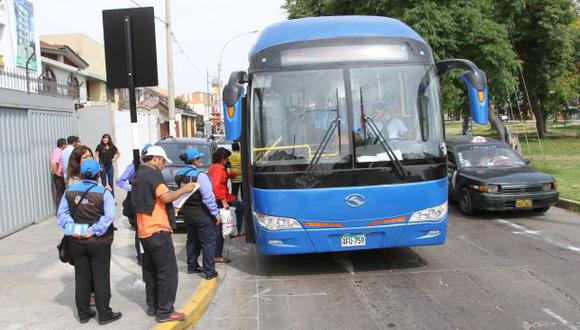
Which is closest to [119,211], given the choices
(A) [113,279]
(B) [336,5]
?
(A) [113,279]

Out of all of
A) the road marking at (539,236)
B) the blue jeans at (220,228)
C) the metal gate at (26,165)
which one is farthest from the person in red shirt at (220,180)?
the road marking at (539,236)

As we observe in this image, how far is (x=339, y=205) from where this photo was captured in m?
6.87

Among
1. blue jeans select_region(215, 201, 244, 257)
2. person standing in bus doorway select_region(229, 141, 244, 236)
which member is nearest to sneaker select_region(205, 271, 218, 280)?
blue jeans select_region(215, 201, 244, 257)

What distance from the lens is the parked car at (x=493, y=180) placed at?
11.0m

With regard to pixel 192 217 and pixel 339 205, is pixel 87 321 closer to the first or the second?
pixel 192 217

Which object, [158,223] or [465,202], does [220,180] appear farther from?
[465,202]

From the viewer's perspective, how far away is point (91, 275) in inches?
216

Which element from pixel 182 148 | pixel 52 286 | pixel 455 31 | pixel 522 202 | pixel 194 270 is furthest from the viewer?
pixel 455 31

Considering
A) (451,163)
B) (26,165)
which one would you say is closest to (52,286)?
(26,165)

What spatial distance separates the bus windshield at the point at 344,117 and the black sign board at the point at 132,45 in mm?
1326

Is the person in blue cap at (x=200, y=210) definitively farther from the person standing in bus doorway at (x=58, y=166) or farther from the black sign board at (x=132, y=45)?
the person standing in bus doorway at (x=58, y=166)

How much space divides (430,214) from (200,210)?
286cm

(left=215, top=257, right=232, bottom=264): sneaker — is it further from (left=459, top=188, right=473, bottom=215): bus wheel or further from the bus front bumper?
(left=459, top=188, right=473, bottom=215): bus wheel

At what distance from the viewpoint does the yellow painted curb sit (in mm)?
5346
